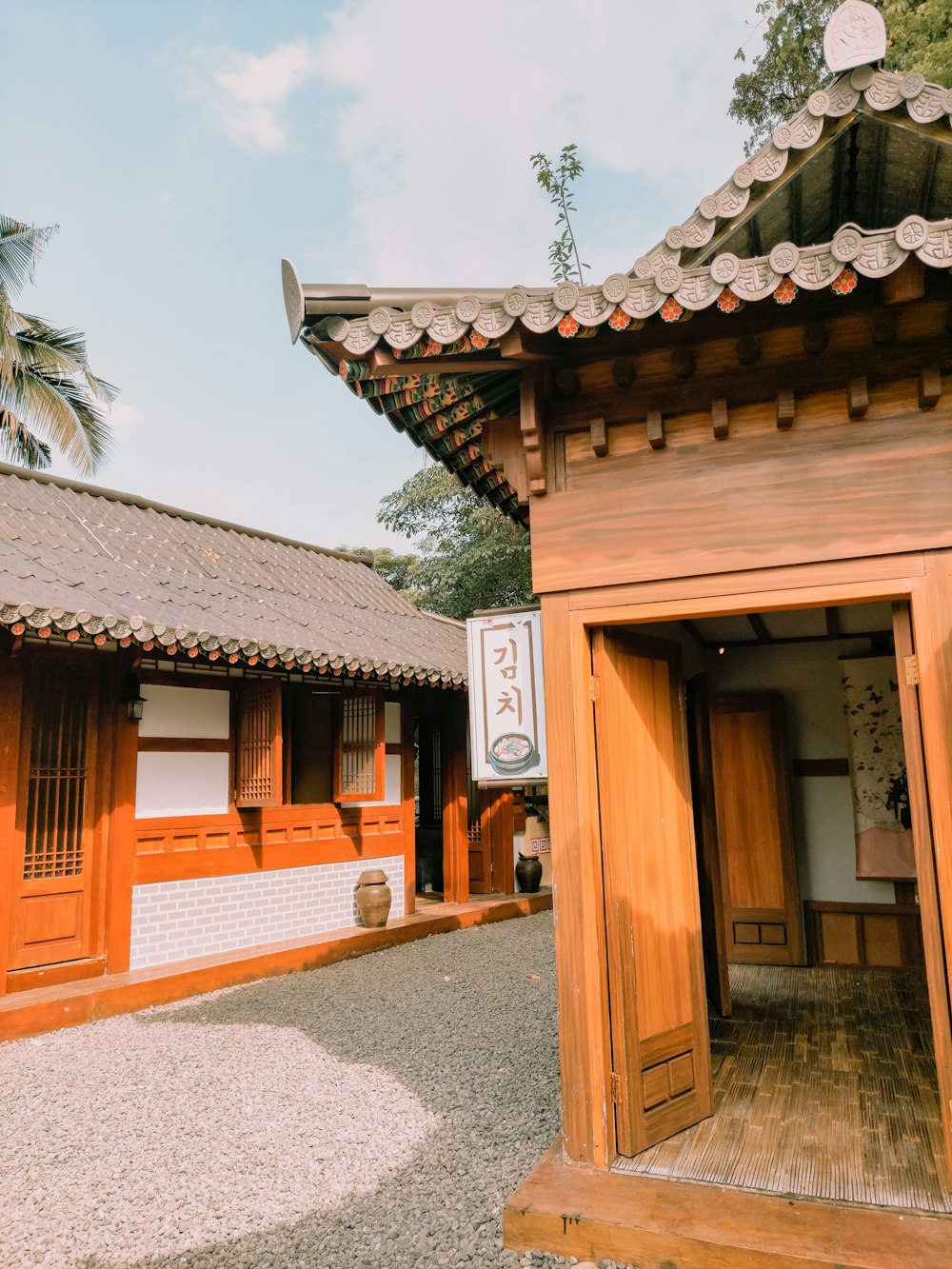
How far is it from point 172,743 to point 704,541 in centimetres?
542

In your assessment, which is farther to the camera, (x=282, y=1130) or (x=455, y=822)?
(x=455, y=822)

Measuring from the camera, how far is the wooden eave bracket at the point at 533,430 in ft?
11.3

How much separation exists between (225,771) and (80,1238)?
15.3 feet

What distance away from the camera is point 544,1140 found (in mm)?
3789

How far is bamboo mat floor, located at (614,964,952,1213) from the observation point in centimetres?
314

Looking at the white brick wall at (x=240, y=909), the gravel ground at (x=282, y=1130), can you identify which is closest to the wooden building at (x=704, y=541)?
the gravel ground at (x=282, y=1130)

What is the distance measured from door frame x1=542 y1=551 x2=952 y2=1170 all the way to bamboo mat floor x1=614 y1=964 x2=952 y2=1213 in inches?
16.4

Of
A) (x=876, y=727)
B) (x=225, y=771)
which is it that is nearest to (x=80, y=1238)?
(x=225, y=771)

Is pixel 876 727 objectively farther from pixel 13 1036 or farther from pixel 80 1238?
pixel 13 1036

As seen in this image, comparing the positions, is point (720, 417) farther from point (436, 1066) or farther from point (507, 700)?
point (436, 1066)

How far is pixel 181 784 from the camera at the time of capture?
7285 millimetres

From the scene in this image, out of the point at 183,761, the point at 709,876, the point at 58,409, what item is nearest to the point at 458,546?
the point at 58,409

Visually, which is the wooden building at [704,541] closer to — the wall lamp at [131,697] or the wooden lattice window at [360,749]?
the wall lamp at [131,697]

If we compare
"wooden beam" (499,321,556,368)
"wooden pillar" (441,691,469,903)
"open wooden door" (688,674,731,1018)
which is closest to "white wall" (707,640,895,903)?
"open wooden door" (688,674,731,1018)
